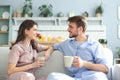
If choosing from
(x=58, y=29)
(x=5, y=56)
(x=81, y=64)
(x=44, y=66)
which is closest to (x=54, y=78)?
(x=81, y=64)

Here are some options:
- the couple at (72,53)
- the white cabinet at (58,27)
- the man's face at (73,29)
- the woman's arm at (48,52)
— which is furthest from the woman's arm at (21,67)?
the white cabinet at (58,27)

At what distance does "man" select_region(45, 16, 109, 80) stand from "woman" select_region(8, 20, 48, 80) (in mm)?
153

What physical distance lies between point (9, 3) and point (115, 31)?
3047 mm

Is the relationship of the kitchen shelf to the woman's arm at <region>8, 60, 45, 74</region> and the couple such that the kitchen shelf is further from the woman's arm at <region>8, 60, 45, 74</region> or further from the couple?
the woman's arm at <region>8, 60, 45, 74</region>

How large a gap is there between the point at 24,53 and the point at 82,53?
0.54 meters

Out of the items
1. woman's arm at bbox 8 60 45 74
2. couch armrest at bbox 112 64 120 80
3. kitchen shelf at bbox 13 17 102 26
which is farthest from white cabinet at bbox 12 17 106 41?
woman's arm at bbox 8 60 45 74

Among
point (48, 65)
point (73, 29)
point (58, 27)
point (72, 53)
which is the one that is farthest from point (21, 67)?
point (58, 27)

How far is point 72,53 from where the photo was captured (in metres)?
2.37

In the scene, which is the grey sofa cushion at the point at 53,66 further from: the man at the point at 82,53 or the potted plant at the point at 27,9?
the potted plant at the point at 27,9

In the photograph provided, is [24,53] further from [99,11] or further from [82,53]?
[99,11]

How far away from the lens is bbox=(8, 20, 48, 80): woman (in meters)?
2.19

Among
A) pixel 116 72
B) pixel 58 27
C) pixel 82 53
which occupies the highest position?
pixel 58 27

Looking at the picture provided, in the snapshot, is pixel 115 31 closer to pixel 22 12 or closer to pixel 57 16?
pixel 57 16

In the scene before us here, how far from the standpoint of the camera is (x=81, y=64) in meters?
2.13
